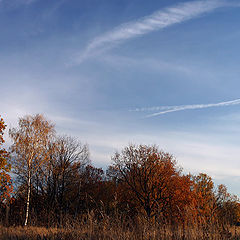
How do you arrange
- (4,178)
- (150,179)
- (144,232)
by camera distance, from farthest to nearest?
(150,179) < (4,178) < (144,232)

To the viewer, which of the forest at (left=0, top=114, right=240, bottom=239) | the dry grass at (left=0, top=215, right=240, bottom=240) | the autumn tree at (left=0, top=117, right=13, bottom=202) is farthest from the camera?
the forest at (left=0, top=114, right=240, bottom=239)

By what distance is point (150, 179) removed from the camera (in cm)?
3912

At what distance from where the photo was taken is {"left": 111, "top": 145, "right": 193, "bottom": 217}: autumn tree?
122 ft

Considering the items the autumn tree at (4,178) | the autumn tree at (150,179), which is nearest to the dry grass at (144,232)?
the autumn tree at (4,178)

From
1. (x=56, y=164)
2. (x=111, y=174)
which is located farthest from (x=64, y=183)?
(x=111, y=174)

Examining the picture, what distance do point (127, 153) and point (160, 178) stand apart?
7.10m

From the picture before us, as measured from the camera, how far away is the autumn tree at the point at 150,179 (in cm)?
3712

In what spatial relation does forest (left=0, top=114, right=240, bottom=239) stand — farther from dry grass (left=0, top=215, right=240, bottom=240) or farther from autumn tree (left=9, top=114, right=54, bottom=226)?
dry grass (left=0, top=215, right=240, bottom=240)

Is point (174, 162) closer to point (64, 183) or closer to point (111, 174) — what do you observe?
point (111, 174)

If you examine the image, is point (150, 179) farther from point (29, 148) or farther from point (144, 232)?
point (144, 232)

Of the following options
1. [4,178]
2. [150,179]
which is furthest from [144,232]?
[150,179]

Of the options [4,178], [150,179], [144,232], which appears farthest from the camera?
[150,179]

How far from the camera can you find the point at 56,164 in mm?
39438

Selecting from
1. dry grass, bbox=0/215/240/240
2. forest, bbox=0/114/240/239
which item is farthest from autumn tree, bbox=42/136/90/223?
dry grass, bbox=0/215/240/240
